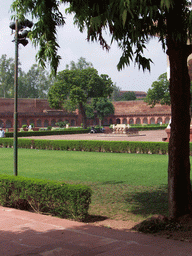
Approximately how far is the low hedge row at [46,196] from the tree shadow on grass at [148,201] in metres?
1.12

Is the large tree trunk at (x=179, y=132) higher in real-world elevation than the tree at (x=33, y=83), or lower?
lower

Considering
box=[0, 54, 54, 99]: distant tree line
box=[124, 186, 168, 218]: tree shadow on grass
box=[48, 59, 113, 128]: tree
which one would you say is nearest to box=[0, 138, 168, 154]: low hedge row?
box=[124, 186, 168, 218]: tree shadow on grass

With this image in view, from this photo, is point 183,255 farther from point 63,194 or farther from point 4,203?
point 4,203

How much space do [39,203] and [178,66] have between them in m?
3.26

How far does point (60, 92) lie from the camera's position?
133 ft

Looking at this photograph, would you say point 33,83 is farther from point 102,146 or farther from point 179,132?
point 179,132

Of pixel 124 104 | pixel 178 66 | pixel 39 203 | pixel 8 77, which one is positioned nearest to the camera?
pixel 178 66

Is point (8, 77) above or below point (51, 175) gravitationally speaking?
above

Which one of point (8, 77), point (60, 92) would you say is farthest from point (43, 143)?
point (8, 77)

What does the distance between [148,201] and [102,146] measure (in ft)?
37.4

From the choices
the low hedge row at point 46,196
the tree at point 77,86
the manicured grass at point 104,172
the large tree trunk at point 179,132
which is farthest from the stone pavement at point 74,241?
the tree at point 77,86

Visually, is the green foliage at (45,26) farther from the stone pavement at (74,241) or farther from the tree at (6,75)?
the tree at (6,75)

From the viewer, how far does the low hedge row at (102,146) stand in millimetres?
16472

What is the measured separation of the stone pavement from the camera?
12.2 ft
